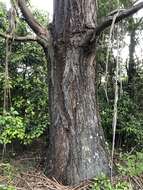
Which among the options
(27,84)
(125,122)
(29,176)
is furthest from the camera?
(125,122)

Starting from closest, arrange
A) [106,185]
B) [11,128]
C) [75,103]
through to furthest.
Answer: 1. [106,185]
2. [75,103]
3. [11,128]

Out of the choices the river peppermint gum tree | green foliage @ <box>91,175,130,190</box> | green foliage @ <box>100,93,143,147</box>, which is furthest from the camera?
green foliage @ <box>100,93,143,147</box>

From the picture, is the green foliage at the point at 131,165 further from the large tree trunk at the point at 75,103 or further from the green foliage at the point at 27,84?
the green foliage at the point at 27,84

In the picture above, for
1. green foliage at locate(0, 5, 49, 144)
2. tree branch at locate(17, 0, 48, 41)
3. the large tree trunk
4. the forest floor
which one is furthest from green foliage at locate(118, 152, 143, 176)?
tree branch at locate(17, 0, 48, 41)

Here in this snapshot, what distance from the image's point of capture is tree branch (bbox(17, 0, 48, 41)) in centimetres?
490

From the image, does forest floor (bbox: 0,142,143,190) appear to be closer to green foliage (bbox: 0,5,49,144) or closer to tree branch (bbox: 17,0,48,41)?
green foliage (bbox: 0,5,49,144)

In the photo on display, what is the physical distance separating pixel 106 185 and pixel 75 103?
1111 millimetres

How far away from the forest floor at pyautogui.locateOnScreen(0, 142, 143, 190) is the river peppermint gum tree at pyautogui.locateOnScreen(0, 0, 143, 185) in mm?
150

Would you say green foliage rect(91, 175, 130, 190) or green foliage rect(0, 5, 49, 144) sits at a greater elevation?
green foliage rect(0, 5, 49, 144)

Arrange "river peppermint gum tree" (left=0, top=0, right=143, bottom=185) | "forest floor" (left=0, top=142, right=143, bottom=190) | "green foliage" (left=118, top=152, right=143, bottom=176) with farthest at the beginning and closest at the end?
"green foliage" (left=118, top=152, right=143, bottom=176) → "river peppermint gum tree" (left=0, top=0, right=143, bottom=185) → "forest floor" (left=0, top=142, right=143, bottom=190)

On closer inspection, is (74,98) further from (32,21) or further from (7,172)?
(7,172)

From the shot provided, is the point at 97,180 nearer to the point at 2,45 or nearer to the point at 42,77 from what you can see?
the point at 42,77

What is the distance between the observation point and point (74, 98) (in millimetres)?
4773

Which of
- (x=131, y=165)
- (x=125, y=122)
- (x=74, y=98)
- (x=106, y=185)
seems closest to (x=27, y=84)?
(x=74, y=98)
